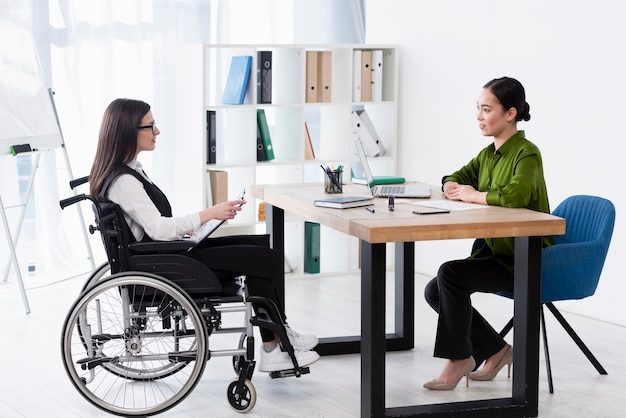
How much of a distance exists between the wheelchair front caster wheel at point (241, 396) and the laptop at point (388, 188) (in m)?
0.90

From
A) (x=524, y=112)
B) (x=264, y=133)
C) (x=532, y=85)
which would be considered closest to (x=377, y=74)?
(x=264, y=133)

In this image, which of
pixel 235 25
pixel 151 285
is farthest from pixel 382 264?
pixel 235 25

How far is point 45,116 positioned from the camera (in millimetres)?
5059

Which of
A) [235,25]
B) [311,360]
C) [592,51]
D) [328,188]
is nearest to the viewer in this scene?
[311,360]

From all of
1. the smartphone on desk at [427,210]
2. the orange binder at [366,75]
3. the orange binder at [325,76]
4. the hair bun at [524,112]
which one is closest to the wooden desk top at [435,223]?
the smartphone on desk at [427,210]

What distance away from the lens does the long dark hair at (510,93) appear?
3500mm

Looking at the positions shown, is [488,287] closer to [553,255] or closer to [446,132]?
[553,255]

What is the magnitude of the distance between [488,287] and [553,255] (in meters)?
0.26

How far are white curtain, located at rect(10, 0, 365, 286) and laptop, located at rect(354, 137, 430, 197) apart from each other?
162 centimetres

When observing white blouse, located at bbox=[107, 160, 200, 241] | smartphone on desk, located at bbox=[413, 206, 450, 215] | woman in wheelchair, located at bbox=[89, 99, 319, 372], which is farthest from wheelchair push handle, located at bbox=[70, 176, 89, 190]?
smartphone on desk, located at bbox=[413, 206, 450, 215]

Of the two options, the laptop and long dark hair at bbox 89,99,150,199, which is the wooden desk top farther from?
long dark hair at bbox 89,99,150,199

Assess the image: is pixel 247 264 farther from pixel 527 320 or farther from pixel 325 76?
pixel 325 76

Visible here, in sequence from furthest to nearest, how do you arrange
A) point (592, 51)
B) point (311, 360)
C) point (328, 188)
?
point (592, 51)
point (328, 188)
point (311, 360)

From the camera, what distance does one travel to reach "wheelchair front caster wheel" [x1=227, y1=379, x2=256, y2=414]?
3.29m
